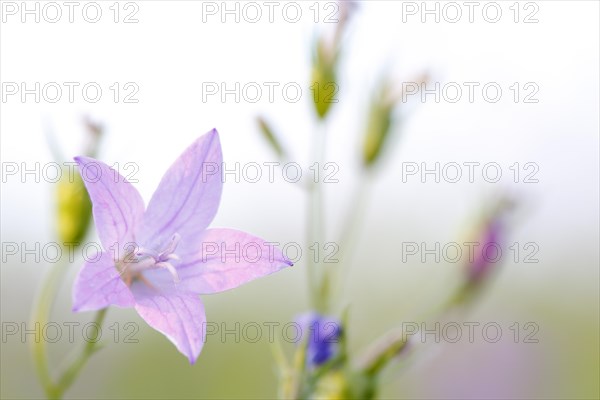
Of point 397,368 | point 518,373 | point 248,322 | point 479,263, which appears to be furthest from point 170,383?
point 397,368

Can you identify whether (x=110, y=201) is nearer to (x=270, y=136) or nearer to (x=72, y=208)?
(x=72, y=208)

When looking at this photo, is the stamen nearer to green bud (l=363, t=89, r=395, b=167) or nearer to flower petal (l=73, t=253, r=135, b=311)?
flower petal (l=73, t=253, r=135, b=311)

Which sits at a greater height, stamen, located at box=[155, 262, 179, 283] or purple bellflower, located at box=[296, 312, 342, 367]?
stamen, located at box=[155, 262, 179, 283]

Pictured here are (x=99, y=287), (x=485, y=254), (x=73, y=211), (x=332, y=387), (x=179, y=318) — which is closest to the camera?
(x=99, y=287)

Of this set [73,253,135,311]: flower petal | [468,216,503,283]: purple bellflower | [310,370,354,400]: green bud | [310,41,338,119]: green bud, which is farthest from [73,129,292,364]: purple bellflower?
[468,216,503,283]: purple bellflower

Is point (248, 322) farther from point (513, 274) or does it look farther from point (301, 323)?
point (301, 323)

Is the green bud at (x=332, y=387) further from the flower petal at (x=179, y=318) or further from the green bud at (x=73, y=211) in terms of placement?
the green bud at (x=73, y=211)

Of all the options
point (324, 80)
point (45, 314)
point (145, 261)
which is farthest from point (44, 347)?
point (324, 80)
